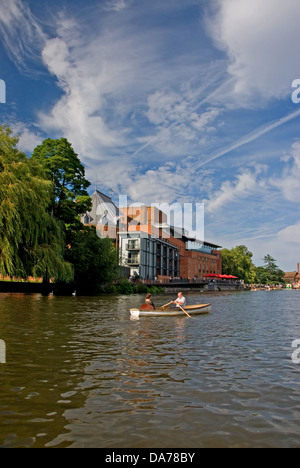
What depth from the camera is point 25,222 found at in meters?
25.6

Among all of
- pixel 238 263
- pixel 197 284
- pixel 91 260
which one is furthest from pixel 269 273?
pixel 91 260

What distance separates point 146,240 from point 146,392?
71.5 meters

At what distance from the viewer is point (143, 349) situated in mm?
10828

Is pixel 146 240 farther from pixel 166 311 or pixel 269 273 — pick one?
pixel 269 273

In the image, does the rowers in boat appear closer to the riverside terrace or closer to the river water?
the river water

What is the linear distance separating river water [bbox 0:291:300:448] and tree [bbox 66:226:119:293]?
24.8m

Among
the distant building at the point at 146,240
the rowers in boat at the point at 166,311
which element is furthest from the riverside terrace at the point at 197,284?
the rowers in boat at the point at 166,311

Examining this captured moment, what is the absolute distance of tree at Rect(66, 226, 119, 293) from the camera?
37.6m

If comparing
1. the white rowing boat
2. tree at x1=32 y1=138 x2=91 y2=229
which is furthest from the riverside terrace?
the white rowing boat

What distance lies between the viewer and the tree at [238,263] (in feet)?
450

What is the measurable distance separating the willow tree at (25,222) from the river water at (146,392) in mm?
12692

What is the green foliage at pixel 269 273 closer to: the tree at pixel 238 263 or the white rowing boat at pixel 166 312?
the tree at pixel 238 263

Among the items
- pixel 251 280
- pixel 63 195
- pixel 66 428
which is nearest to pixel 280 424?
pixel 66 428

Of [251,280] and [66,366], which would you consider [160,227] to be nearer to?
[251,280]
